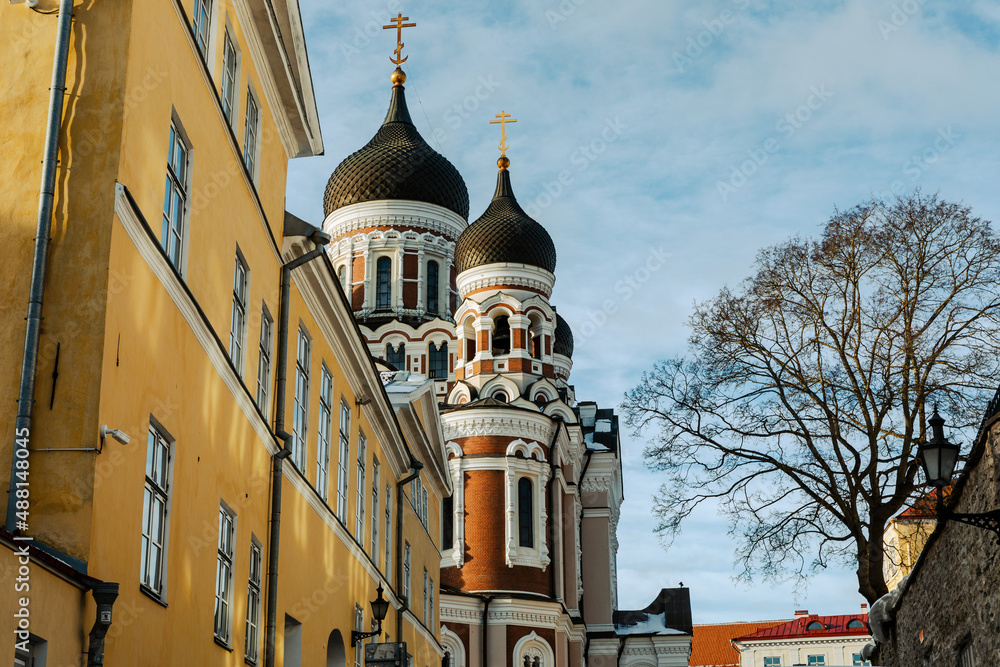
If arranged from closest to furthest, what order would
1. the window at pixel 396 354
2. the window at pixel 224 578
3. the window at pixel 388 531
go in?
the window at pixel 224 578 → the window at pixel 388 531 → the window at pixel 396 354

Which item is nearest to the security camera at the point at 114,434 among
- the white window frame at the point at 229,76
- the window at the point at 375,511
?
the white window frame at the point at 229,76

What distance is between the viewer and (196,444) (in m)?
11.2

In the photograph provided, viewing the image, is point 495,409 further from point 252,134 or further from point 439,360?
point 252,134

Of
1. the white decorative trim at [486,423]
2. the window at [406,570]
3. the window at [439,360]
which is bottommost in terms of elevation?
the window at [406,570]

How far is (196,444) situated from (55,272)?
2.60m

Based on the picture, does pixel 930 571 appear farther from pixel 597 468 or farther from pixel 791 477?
pixel 597 468

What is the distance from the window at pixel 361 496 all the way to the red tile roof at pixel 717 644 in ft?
240

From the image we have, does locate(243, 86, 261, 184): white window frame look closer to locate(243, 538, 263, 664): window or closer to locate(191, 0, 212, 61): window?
locate(191, 0, 212, 61): window

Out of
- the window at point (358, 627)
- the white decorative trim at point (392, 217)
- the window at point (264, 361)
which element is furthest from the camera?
the white decorative trim at point (392, 217)

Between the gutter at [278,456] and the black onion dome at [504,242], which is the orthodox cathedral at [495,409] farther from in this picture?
the gutter at [278,456]

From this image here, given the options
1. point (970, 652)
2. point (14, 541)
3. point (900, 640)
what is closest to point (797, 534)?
point (900, 640)

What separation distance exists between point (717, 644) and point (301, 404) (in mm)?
82442

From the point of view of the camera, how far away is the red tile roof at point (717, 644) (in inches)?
3588

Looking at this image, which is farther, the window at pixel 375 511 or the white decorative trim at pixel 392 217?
the white decorative trim at pixel 392 217
